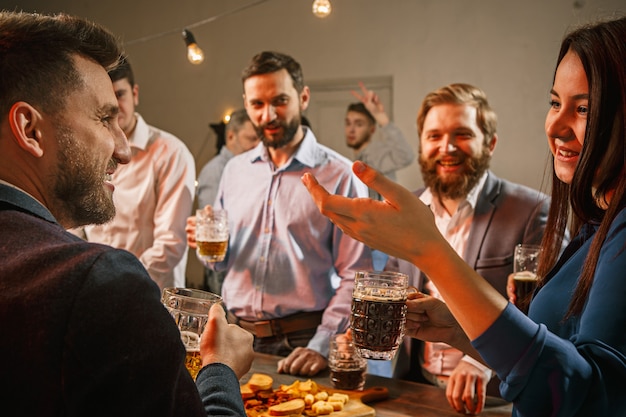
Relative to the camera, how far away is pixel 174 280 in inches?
169

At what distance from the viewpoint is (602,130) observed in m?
1.45

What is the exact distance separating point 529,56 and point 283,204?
1.80 meters

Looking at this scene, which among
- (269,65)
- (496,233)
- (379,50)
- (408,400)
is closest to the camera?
(408,400)

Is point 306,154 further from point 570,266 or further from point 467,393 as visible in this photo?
point 570,266

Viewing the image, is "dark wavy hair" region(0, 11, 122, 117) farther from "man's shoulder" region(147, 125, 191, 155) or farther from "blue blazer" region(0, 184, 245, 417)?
"man's shoulder" region(147, 125, 191, 155)

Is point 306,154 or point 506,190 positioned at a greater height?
point 306,154

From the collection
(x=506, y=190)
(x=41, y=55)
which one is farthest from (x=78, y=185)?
(x=506, y=190)

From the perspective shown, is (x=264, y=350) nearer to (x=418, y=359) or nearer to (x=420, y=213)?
(x=418, y=359)

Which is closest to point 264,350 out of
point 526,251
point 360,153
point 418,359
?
point 418,359

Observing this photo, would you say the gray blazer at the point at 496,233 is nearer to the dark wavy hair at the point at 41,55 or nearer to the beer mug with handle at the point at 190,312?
the beer mug with handle at the point at 190,312

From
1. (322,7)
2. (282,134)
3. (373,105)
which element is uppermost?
(322,7)

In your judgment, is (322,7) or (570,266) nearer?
(570,266)

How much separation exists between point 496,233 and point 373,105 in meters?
1.66

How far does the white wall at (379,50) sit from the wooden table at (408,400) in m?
1.94
